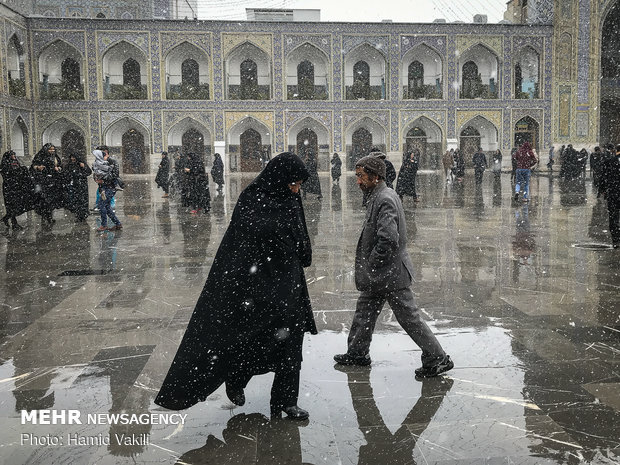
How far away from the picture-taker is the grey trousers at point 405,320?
10.5 feet

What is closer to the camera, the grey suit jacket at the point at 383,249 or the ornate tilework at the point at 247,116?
the grey suit jacket at the point at 383,249

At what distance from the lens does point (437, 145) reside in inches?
1115

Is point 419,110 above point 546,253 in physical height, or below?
above

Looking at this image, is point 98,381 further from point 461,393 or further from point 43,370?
point 461,393

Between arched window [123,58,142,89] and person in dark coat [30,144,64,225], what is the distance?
18.1 meters

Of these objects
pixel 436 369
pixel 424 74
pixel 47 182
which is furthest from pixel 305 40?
pixel 436 369

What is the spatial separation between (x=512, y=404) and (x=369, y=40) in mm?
26083

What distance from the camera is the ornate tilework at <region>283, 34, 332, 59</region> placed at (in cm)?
2678

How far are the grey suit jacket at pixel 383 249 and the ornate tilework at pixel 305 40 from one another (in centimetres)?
2477

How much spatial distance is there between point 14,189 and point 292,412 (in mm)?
7946

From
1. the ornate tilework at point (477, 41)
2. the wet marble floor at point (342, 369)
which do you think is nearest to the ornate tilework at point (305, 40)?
the ornate tilework at point (477, 41)

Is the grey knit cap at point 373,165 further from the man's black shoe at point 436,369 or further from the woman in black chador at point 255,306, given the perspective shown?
the man's black shoe at point 436,369

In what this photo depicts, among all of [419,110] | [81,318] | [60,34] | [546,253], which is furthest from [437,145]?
[81,318]

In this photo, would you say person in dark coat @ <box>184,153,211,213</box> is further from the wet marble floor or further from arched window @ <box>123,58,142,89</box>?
arched window @ <box>123,58,142,89</box>
